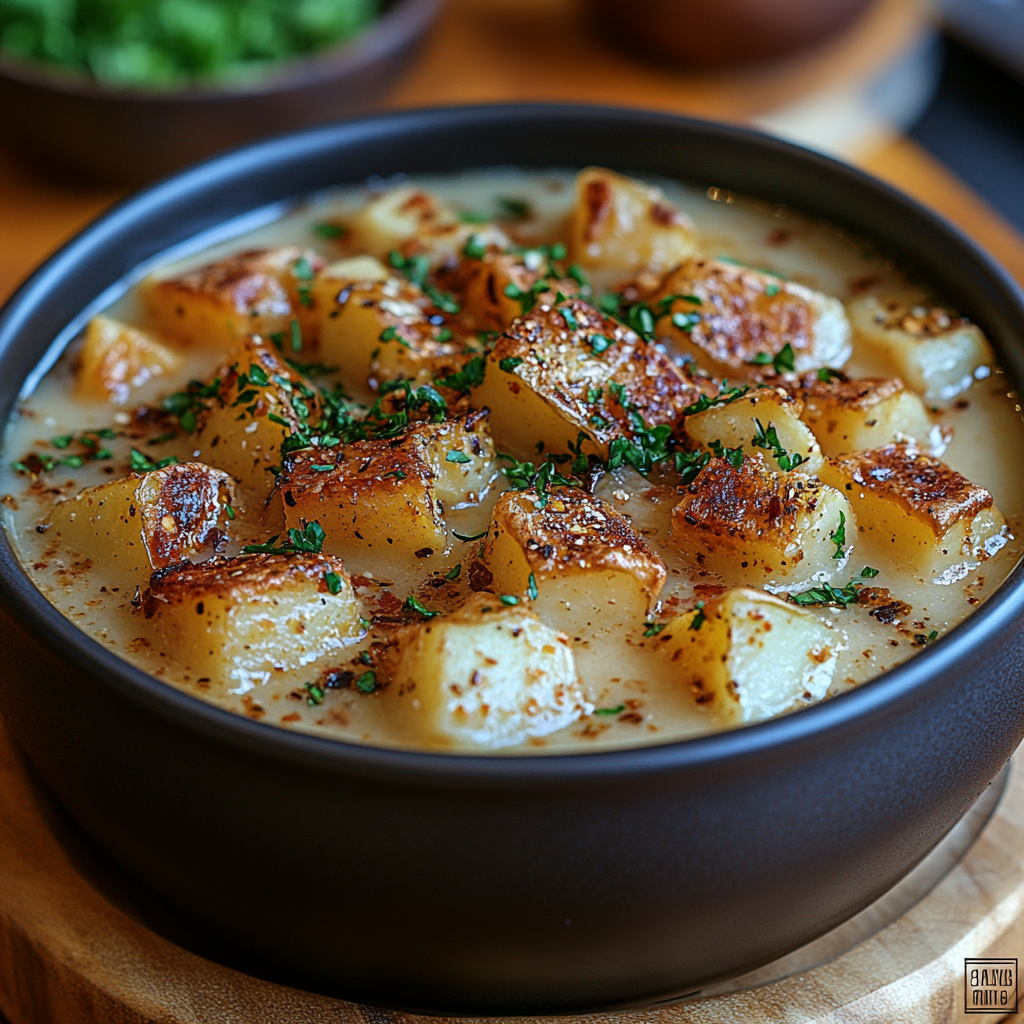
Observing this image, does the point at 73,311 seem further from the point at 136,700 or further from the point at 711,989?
the point at 711,989

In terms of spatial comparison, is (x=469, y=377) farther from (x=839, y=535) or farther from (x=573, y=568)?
(x=839, y=535)

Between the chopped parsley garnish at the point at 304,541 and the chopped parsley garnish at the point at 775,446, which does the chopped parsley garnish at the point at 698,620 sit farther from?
the chopped parsley garnish at the point at 304,541

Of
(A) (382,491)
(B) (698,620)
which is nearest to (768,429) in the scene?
(B) (698,620)

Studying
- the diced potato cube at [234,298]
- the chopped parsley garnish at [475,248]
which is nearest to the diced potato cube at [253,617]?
the diced potato cube at [234,298]

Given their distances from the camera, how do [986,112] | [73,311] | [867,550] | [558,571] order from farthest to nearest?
[986,112] < [73,311] < [867,550] < [558,571]

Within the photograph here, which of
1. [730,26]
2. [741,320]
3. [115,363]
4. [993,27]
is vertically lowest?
[115,363]

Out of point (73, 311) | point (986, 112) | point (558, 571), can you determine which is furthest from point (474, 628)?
point (986, 112)
